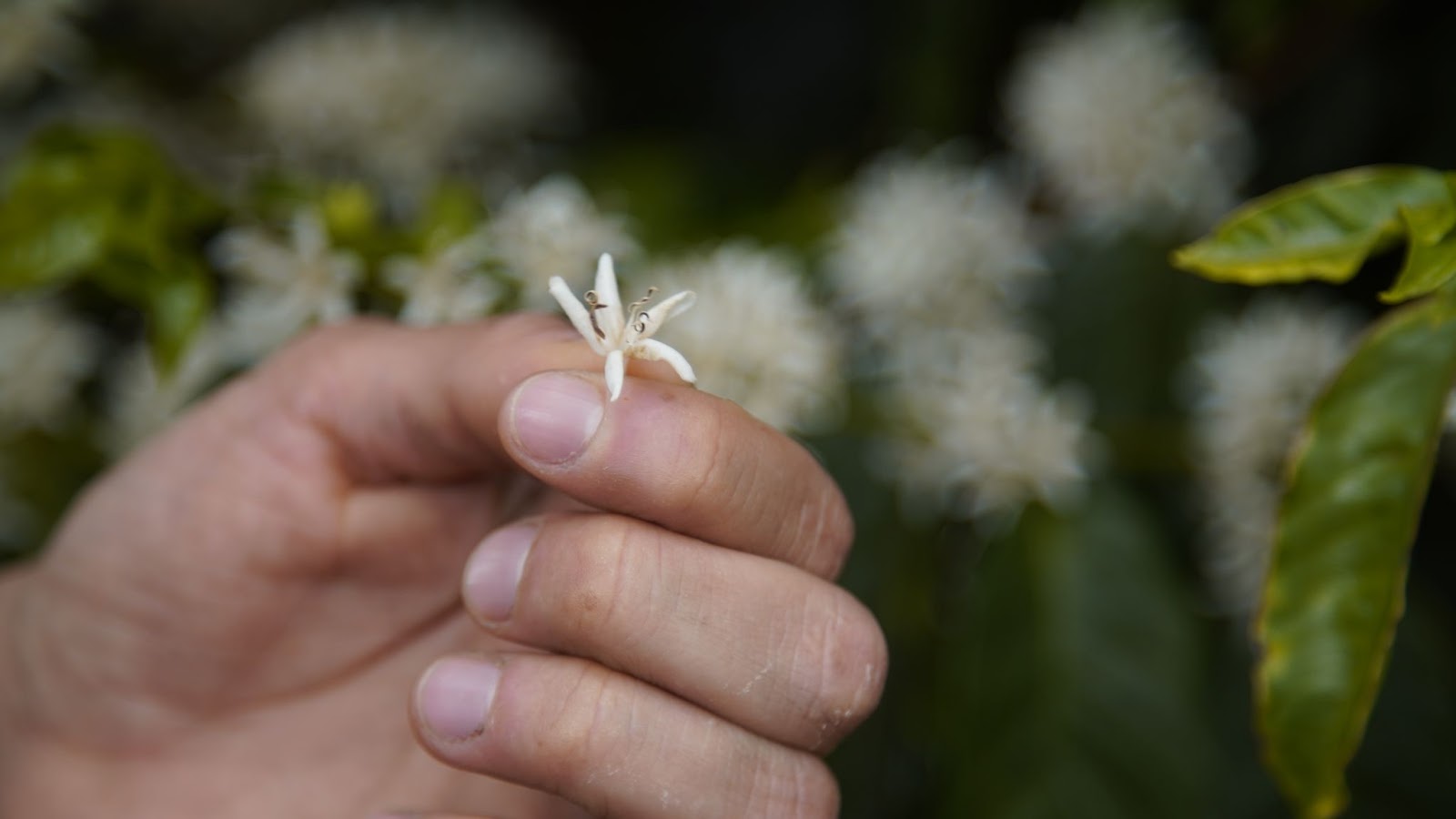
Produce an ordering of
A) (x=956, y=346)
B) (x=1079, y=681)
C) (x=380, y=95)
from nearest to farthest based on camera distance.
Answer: (x=1079, y=681), (x=956, y=346), (x=380, y=95)

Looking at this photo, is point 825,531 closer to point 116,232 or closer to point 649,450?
point 649,450

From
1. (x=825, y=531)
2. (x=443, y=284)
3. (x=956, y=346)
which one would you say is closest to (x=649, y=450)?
(x=825, y=531)

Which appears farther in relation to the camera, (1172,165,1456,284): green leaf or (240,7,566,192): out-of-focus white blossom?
(240,7,566,192): out-of-focus white blossom

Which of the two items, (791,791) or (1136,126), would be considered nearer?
(791,791)

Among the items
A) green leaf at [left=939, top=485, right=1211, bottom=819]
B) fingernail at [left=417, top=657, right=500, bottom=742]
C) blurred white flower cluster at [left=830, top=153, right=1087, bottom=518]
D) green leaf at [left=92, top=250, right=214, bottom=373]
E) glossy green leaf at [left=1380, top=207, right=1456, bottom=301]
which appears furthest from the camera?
blurred white flower cluster at [left=830, top=153, right=1087, bottom=518]

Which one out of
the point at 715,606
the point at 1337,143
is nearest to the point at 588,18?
the point at 1337,143

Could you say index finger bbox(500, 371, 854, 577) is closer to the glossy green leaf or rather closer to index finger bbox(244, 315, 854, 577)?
index finger bbox(244, 315, 854, 577)

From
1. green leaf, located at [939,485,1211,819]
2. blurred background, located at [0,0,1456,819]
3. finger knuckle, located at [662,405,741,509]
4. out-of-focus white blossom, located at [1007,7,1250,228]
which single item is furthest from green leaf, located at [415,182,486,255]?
out-of-focus white blossom, located at [1007,7,1250,228]

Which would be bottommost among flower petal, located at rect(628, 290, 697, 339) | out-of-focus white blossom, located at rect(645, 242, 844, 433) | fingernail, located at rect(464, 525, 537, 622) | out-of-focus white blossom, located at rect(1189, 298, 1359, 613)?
out-of-focus white blossom, located at rect(1189, 298, 1359, 613)
